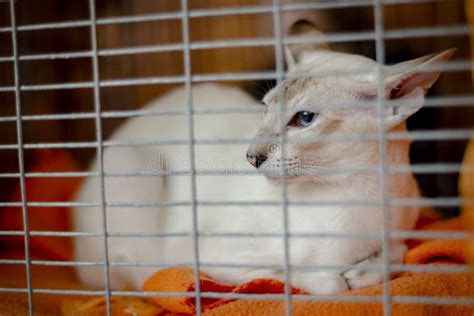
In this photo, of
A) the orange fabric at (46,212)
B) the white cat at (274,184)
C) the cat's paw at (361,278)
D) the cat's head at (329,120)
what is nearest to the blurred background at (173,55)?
the orange fabric at (46,212)

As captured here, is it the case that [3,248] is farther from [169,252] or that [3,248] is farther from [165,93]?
[165,93]

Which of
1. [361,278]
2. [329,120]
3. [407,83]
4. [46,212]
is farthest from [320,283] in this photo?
[46,212]

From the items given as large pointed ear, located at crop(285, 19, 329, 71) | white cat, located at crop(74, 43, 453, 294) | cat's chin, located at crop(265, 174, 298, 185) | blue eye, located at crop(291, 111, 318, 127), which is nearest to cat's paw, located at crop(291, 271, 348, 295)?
white cat, located at crop(74, 43, 453, 294)

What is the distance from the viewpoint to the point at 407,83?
108 cm

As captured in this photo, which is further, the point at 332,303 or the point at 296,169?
the point at 296,169

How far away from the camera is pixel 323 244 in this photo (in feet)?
4.06

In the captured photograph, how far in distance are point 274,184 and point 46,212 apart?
2.27ft

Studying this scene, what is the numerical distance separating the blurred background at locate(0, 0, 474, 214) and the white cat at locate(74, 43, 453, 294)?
234 mm

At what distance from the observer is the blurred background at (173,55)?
5.69ft

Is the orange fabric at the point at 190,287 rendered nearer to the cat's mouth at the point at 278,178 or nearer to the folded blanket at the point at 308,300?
the folded blanket at the point at 308,300

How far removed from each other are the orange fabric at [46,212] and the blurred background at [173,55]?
68 millimetres

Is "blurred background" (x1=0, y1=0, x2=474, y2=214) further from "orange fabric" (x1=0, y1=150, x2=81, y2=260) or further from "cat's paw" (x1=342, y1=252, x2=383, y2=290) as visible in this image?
"cat's paw" (x1=342, y1=252, x2=383, y2=290)

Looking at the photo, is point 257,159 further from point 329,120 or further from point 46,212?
point 46,212

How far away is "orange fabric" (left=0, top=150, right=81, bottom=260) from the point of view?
153 centimetres
